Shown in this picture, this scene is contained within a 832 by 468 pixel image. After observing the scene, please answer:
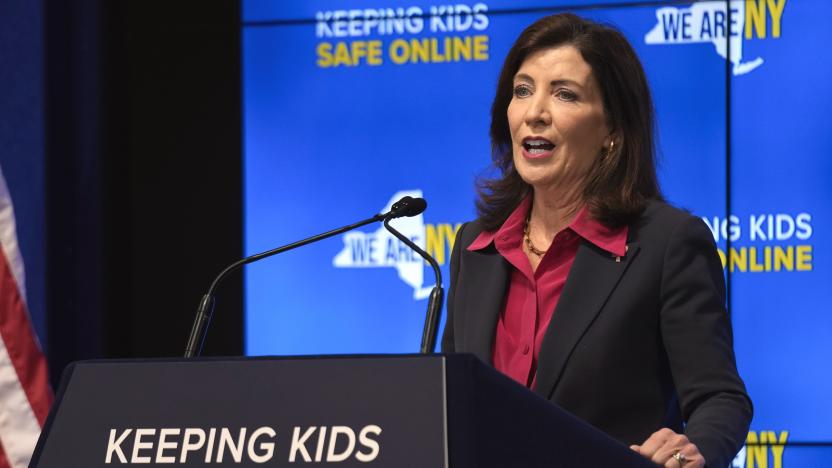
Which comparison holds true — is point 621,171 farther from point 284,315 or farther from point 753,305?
point 284,315

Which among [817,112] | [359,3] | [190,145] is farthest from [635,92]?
[190,145]

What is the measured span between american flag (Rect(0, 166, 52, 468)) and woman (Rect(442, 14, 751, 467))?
1.97 meters

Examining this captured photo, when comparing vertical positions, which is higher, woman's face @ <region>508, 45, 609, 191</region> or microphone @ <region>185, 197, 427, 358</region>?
woman's face @ <region>508, 45, 609, 191</region>

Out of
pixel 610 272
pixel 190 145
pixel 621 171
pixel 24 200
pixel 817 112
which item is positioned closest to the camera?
pixel 610 272

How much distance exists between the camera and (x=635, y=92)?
1949mm

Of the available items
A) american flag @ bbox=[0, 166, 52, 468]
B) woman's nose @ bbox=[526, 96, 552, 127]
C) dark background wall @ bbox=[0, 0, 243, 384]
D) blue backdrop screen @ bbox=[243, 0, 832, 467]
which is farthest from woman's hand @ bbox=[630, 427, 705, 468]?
dark background wall @ bbox=[0, 0, 243, 384]

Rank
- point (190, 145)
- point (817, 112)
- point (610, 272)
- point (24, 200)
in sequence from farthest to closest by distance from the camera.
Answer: point (190, 145) < point (24, 200) < point (817, 112) < point (610, 272)

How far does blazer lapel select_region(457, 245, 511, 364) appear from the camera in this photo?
189 centimetres

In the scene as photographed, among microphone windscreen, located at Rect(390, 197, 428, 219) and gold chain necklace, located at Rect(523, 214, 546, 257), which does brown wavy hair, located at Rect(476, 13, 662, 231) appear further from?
microphone windscreen, located at Rect(390, 197, 428, 219)

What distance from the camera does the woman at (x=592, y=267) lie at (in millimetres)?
1716

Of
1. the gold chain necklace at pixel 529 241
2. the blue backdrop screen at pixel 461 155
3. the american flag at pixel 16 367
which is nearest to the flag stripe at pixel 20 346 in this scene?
the american flag at pixel 16 367

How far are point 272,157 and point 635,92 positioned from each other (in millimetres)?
2308

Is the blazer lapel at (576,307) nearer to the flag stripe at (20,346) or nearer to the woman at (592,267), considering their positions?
the woman at (592,267)

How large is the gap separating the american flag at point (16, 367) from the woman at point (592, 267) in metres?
1.97
